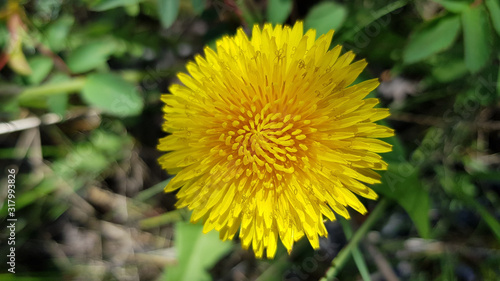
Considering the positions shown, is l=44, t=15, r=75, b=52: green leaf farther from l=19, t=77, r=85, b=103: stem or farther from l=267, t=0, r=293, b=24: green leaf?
l=267, t=0, r=293, b=24: green leaf

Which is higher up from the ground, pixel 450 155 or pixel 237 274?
pixel 450 155

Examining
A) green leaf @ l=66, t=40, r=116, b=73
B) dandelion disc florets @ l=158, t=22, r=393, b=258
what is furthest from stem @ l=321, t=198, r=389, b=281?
green leaf @ l=66, t=40, r=116, b=73

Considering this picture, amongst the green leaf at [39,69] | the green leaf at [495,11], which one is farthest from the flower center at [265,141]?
the green leaf at [39,69]

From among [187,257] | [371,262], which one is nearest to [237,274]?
[187,257]

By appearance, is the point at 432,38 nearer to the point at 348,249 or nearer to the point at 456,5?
the point at 456,5

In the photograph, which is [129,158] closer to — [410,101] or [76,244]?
[76,244]

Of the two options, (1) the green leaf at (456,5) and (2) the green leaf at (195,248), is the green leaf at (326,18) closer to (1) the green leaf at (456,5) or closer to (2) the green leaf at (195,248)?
(1) the green leaf at (456,5)

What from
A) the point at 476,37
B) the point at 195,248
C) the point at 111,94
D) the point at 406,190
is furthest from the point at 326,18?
the point at 195,248
